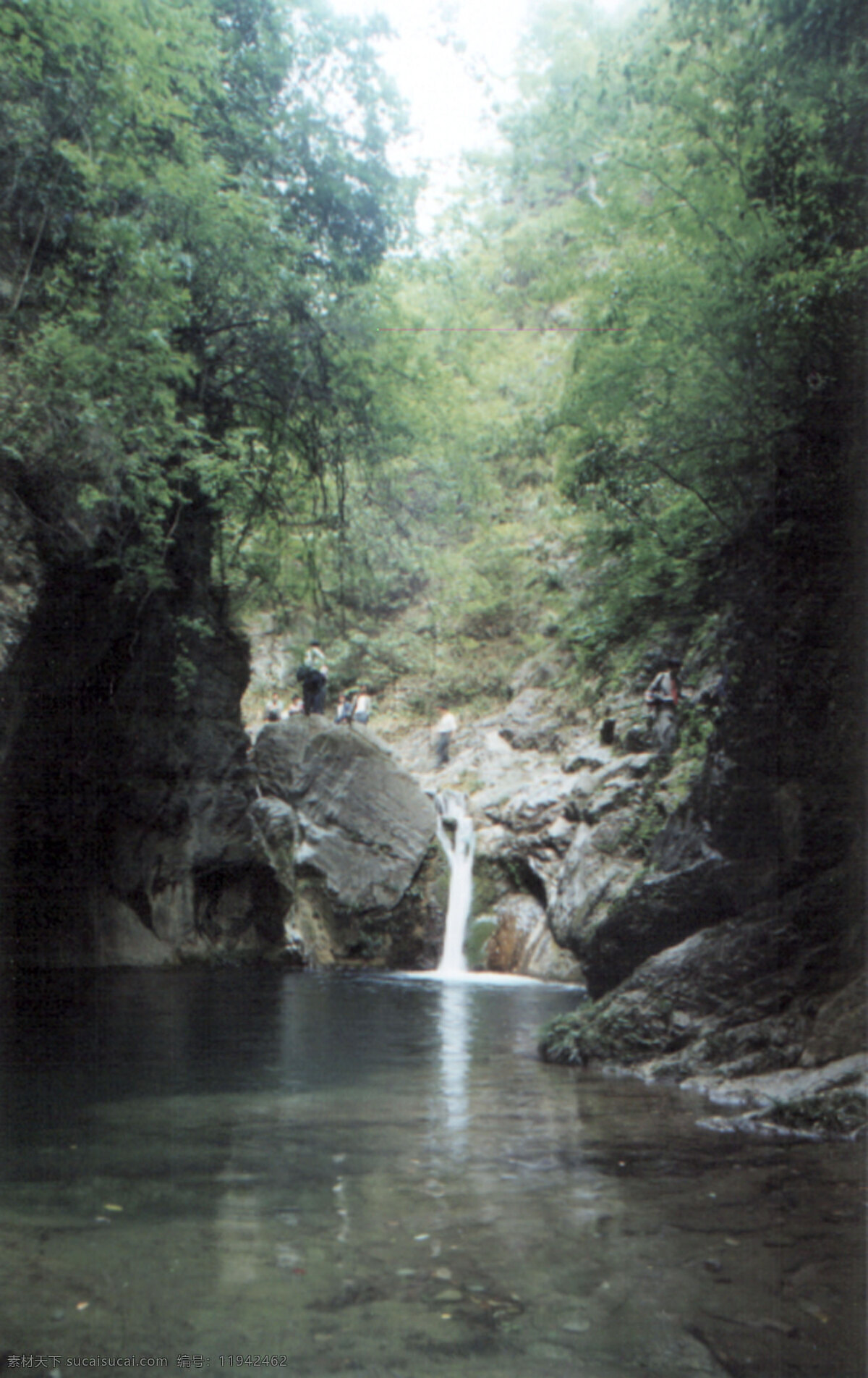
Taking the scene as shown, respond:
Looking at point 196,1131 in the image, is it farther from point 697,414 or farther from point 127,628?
point 127,628

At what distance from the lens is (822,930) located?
24.2 ft

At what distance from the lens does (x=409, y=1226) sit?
14.3 ft

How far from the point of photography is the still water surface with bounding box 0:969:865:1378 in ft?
10.7

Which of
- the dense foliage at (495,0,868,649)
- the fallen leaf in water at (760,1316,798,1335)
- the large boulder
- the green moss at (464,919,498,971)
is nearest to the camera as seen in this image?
the fallen leaf in water at (760,1316,798,1335)

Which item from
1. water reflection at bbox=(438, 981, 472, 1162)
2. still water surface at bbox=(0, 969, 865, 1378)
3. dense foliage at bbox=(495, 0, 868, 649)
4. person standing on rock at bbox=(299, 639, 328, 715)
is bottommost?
water reflection at bbox=(438, 981, 472, 1162)

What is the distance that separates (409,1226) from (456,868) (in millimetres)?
14539

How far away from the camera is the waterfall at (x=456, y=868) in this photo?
17.7m

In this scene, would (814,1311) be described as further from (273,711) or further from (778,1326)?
(273,711)

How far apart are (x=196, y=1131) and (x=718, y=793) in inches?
184

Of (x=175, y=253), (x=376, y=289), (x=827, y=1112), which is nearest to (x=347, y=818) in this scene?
(x=376, y=289)

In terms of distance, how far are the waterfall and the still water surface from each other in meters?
9.47

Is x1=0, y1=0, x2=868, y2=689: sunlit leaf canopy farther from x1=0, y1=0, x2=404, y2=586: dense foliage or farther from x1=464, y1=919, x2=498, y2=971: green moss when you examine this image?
x1=464, y1=919, x2=498, y2=971: green moss

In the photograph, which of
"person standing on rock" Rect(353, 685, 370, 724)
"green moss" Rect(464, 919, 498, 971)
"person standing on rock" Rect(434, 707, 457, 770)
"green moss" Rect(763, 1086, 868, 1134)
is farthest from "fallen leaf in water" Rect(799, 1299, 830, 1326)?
"person standing on rock" Rect(353, 685, 370, 724)

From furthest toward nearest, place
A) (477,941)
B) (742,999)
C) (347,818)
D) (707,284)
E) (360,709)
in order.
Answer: (360,709) < (347,818) < (477,941) < (707,284) < (742,999)
